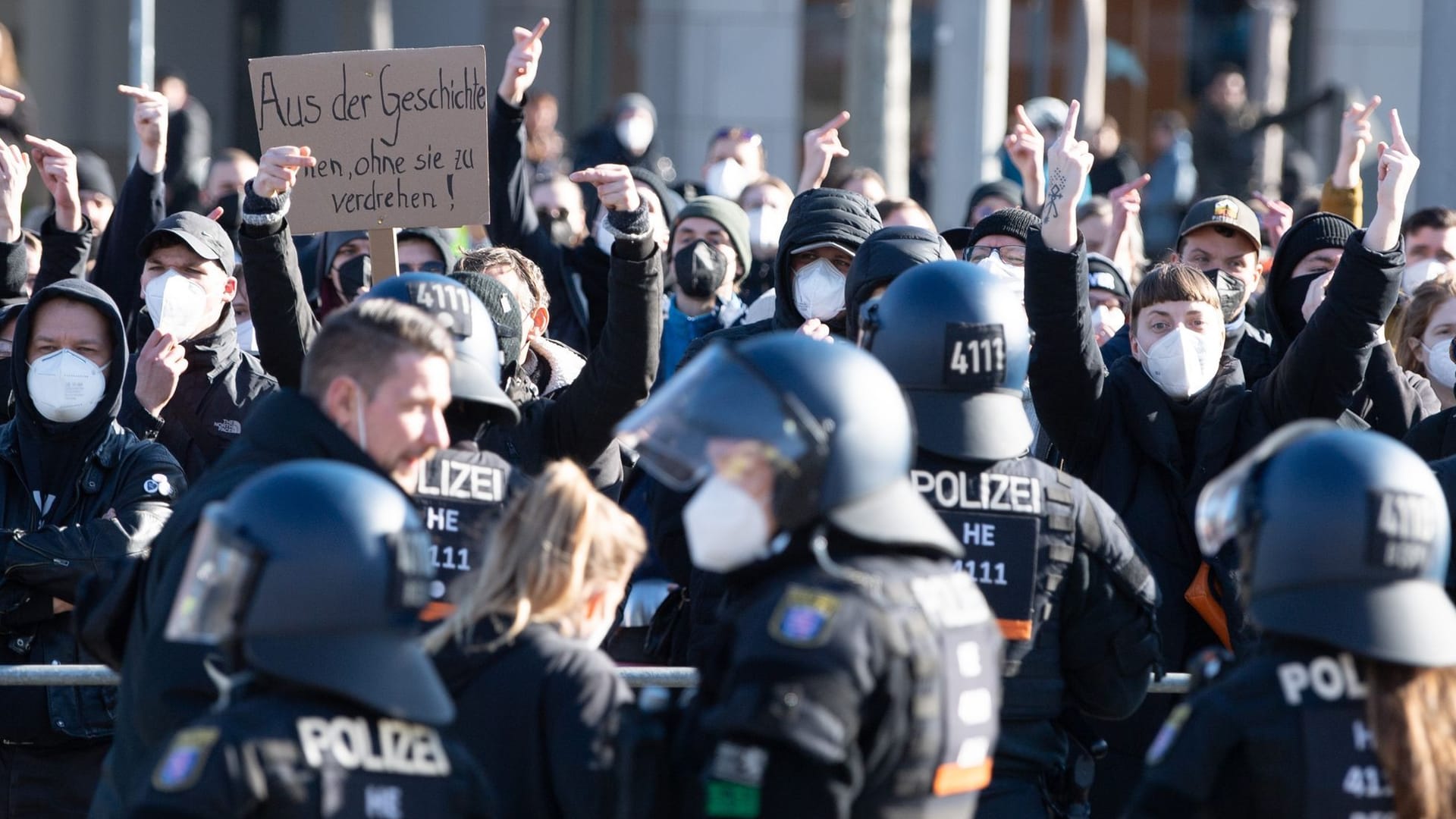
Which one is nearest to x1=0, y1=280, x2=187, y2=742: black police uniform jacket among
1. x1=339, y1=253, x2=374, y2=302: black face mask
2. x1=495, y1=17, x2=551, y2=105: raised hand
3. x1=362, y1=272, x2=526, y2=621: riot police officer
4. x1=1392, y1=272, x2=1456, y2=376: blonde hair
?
x1=362, y1=272, x2=526, y2=621: riot police officer

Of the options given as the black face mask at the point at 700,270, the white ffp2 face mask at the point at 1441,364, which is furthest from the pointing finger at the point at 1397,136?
the black face mask at the point at 700,270

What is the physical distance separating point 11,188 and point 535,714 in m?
4.09

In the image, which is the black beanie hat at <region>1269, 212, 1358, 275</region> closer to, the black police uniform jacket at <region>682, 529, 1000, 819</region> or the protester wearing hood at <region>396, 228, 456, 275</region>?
the protester wearing hood at <region>396, 228, 456, 275</region>

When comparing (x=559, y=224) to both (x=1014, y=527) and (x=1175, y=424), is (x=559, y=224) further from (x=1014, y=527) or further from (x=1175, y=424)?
(x=1014, y=527)

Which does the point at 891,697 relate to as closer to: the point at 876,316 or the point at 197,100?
the point at 876,316

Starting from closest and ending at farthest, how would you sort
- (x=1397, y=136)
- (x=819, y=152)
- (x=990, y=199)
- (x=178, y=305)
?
1. (x=1397, y=136)
2. (x=178, y=305)
3. (x=819, y=152)
4. (x=990, y=199)

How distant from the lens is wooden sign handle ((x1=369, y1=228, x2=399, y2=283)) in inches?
241

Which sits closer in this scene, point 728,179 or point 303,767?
point 303,767

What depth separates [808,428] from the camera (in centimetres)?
310

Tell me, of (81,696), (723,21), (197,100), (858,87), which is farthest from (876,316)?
(197,100)

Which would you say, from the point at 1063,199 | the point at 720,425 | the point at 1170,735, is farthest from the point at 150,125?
the point at 1170,735

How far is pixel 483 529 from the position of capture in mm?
4207

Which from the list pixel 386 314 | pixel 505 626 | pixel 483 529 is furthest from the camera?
pixel 483 529

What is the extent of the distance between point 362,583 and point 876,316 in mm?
1650
